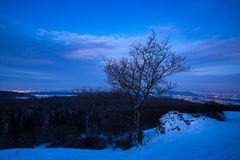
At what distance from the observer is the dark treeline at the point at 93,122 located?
2019 cm

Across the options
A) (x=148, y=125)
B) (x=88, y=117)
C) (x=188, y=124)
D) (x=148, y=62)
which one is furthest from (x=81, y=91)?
(x=88, y=117)

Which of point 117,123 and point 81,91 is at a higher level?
point 81,91

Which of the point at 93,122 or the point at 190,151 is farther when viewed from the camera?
the point at 93,122

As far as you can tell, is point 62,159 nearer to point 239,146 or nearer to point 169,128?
point 239,146

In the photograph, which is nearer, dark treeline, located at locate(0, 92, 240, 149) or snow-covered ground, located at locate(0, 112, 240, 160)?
snow-covered ground, located at locate(0, 112, 240, 160)

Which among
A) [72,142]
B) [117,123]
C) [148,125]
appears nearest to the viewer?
[72,142]

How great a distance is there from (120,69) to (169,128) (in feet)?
22.6

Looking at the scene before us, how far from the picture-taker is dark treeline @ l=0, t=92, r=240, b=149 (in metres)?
20.2

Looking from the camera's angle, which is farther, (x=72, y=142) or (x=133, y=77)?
(x=72, y=142)

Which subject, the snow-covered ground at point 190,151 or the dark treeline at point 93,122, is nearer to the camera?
the snow-covered ground at point 190,151

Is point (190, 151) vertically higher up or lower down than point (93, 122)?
higher up

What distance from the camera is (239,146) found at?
873cm

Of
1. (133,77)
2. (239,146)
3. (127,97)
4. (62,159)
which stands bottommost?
(62,159)

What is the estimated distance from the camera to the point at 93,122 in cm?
6172
